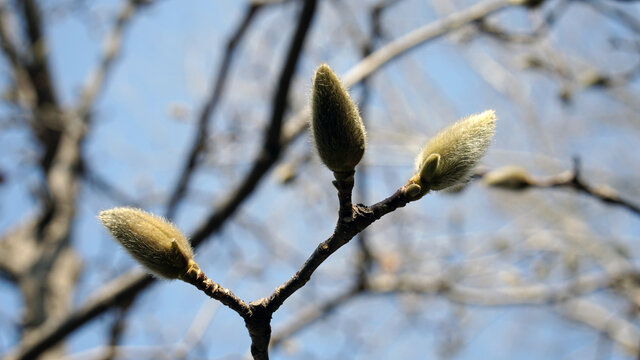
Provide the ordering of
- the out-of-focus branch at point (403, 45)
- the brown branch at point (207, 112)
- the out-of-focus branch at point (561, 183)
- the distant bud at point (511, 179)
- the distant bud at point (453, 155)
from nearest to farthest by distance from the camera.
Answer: the distant bud at point (453, 155)
the out-of-focus branch at point (561, 183)
the distant bud at point (511, 179)
the out-of-focus branch at point (403, 45)
the brown branch at point (207, 112)

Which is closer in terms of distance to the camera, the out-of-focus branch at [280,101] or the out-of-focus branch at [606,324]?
the out-of-focus branch at [280,101]

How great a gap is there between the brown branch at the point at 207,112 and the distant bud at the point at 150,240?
2.63m

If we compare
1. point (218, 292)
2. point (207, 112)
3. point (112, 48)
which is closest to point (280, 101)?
point (207, 112)

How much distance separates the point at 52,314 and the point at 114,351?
796 mm

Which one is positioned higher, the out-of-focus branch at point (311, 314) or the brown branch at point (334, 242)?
the brown branch at point (334, 242)

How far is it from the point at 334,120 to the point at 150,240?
0.52 meters

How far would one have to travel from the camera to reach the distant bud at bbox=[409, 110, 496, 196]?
133cm

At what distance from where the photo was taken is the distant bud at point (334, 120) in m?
1.23

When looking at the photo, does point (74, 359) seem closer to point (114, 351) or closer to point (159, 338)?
point (114, 351)

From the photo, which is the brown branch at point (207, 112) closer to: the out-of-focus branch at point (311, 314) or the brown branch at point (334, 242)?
the out-of-focus branch at point (311, 314)

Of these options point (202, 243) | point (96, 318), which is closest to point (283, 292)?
point (202, 243)

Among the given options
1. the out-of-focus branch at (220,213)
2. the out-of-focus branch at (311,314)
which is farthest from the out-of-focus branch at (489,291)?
the out-of-focus branch at (220,213)

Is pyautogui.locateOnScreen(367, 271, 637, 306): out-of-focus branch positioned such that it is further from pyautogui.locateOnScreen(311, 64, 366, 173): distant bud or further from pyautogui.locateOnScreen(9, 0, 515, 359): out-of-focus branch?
pyautogui.locateOnScreen(311, 64, 366, 173): distant bud

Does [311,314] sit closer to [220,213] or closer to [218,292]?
[220,213]
